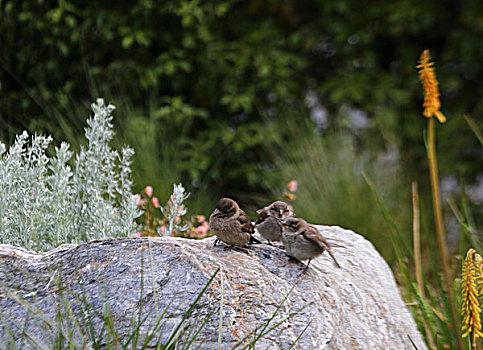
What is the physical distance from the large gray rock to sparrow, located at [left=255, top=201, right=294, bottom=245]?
6 centimetres

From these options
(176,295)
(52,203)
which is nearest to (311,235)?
(176,295)

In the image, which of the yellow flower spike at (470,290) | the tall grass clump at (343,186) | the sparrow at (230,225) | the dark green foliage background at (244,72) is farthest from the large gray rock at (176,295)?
the dark green foliage background at (244,72)

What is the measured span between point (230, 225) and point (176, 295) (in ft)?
1.44

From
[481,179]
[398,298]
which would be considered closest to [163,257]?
[398,298]

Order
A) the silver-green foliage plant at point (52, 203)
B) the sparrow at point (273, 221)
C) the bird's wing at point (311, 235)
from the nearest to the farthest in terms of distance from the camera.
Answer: the bird's wing at point (311, 235) < the sparrow at point (273, 221) < the silver-green foliage plant at point (52, 203)

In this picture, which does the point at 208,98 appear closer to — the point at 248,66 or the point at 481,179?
the point at 248,66

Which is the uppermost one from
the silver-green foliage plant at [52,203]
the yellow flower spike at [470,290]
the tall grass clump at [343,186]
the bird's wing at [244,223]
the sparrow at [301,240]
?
the tall grass clump at [343,186]

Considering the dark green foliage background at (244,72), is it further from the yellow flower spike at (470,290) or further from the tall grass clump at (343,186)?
the yellow flower spike at (470,290)

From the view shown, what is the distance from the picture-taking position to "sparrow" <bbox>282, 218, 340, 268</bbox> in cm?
215

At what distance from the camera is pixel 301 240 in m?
2.17

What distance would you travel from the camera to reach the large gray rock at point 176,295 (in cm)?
174

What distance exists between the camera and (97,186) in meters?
2.77

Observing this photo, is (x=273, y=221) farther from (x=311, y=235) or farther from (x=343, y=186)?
(x=343, y=186)

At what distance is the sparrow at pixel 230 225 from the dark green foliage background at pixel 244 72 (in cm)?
273
